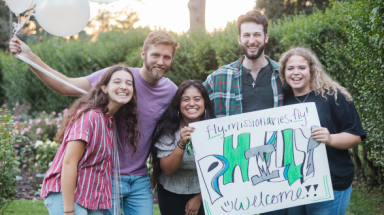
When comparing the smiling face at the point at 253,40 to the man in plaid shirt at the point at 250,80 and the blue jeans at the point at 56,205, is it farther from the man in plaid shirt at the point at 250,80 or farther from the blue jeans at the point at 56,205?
the blue jeans at the point at 56,205

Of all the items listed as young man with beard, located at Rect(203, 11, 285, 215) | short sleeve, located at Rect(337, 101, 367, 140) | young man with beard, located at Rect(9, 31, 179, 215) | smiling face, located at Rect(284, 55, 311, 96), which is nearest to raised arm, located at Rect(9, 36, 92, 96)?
young man with beard, located at Rect(9, 31, 179, 215)

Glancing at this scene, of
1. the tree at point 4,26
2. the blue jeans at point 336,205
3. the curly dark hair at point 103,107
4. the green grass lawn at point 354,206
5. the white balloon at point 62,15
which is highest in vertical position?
the tree at point 4,26

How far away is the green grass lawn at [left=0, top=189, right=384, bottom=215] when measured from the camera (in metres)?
4.64

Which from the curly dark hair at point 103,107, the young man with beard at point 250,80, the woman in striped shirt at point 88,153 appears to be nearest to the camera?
the woman in striped shirt at point 88,153

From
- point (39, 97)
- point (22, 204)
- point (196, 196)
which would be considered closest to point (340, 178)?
point (196, 196)

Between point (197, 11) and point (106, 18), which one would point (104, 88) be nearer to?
point (197, 11)

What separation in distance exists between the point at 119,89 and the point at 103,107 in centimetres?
18

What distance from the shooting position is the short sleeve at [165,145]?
2840 millimetres

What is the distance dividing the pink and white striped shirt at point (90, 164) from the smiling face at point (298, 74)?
156 cm

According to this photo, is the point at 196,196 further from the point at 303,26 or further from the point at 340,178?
the point at 303,26

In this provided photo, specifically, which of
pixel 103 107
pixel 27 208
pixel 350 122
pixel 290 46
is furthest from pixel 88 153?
pixel 290 46

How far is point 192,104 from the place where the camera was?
2852mm

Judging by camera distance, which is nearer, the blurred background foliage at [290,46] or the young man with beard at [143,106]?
the young man with beard at [143,106]

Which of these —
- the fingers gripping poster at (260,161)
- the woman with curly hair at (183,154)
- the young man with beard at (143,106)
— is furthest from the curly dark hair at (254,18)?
the fingers gripping poster at (260,161)
